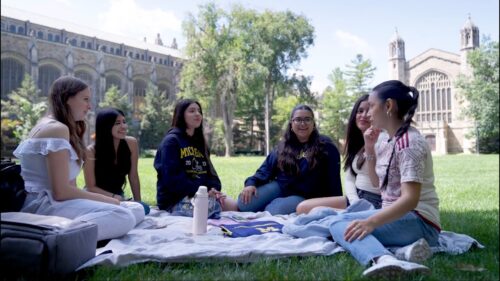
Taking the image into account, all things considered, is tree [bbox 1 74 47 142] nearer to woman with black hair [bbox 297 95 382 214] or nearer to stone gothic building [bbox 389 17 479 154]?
woman with black hair [bbox 297 95 382 214]

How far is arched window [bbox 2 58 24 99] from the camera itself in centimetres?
3166

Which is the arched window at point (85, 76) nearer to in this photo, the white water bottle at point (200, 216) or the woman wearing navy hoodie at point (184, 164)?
the woman wearing navy hoodie at point (184, 164)

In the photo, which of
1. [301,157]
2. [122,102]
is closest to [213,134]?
[122,102]

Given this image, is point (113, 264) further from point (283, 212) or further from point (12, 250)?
point (283, 212)

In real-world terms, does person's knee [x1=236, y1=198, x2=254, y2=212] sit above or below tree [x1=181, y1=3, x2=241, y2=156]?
below

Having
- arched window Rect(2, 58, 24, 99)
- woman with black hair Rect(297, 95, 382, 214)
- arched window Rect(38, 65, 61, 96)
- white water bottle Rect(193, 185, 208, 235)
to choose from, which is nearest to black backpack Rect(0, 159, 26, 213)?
white water bottle Rect(193, 185, 208, 235)

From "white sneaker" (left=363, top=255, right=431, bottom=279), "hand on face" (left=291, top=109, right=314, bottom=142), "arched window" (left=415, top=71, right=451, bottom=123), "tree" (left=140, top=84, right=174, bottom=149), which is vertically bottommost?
"white sneaker" (left=363, top=255, right=431, bottom=279)

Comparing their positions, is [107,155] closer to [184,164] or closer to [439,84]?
[184,164]

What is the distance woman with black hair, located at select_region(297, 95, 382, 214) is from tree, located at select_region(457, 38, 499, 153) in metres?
32.9

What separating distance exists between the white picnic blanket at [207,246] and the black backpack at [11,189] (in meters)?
0.59

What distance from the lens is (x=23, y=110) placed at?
88.4 ft

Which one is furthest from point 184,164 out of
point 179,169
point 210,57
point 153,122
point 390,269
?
point 153,122

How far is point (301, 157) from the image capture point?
4.15m

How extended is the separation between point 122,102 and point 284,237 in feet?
105
